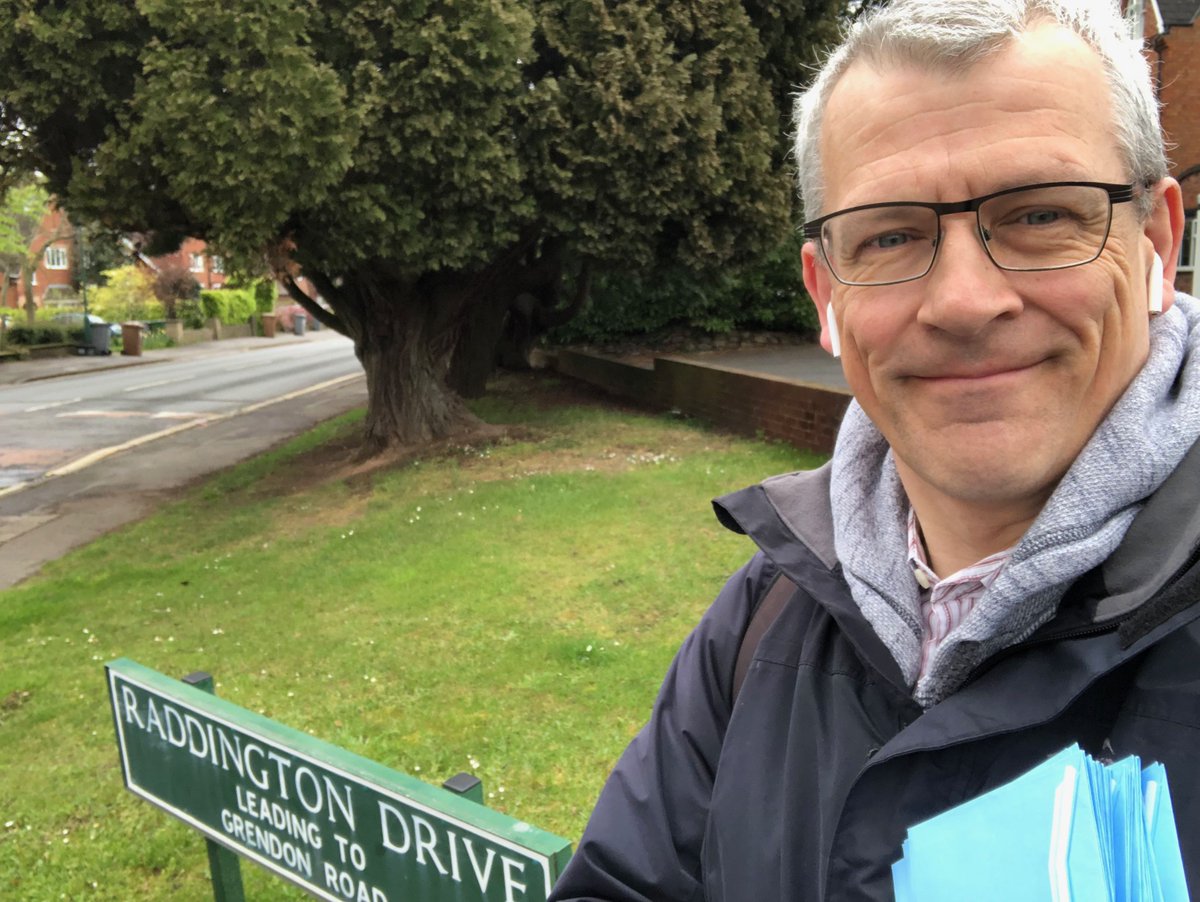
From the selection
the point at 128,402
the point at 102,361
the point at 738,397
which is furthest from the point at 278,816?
the point at 102,361

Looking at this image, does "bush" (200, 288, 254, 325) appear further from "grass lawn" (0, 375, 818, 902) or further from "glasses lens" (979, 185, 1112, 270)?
"glasses lens" (979, 185, 1112, 270)

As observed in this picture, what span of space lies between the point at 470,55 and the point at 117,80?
308 cm

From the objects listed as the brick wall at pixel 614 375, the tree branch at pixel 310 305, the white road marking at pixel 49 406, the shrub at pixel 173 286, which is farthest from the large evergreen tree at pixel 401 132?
the shrub at pixel 173 286

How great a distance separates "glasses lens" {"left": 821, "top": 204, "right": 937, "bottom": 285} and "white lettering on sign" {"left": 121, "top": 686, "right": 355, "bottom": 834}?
58.4 inches

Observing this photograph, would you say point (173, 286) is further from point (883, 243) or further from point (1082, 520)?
point (1082, 520)

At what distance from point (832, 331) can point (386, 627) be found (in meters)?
4.50

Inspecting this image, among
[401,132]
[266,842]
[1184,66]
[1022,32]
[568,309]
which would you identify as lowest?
[266,842]

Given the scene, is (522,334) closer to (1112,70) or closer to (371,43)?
(371,43)

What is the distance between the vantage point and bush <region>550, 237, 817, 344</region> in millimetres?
17594

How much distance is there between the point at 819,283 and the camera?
147 cm

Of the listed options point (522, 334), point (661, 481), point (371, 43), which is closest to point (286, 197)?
point (371, 43)

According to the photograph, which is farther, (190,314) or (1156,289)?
(190,314)

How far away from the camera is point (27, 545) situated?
8.49 metres

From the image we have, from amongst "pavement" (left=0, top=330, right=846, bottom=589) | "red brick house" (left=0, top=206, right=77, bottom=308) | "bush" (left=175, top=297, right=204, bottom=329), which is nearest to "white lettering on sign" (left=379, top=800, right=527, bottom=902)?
"pavement" (left=0, top=330, right=846, bottom=589)
